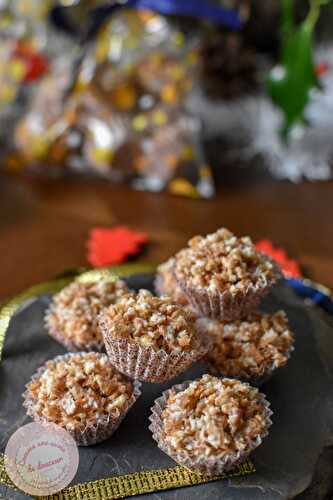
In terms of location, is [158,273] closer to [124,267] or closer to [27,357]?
[124,267]

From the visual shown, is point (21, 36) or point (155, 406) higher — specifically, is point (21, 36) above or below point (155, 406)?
above

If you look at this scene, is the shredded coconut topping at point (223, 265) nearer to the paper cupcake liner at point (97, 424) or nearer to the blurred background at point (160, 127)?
the paper cupcake liner at point (97, 424)

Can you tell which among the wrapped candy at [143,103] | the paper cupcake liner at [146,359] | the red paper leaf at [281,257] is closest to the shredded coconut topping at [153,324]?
the paper cupcake liner at [146,359]

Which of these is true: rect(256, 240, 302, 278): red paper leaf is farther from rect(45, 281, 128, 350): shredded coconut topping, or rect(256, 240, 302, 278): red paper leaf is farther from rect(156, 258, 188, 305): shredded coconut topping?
rect(45, 281, 128, 350): shredded coconut topping

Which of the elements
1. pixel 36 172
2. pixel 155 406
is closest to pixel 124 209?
pixel 36 172

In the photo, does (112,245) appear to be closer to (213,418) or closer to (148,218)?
(148,218)

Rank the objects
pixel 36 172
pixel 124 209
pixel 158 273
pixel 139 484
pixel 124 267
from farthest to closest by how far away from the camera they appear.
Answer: pixel 36 172 → pixel 124 209 → pixel 124 267 → pixel 158 273 → pixel 139 484

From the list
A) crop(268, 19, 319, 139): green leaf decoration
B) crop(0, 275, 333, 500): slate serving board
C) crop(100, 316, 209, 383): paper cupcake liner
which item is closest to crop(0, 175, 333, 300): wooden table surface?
crop(268, 19, 319, 139): green leaf decoration
